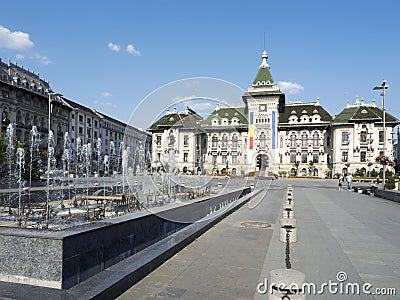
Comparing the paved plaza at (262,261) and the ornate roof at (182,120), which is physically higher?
the ornate roof at (182,120)

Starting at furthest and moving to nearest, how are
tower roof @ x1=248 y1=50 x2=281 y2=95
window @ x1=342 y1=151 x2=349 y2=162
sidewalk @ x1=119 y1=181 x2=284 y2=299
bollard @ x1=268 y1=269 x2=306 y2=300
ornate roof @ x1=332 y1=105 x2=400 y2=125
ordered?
tower roof @ x1=248 y1=50 x2=281 y2=95, window @ x1=342 y1=151 x2=349 y2=162, ornate roof @ x1=332 y1=105 x2=400 y2=125, sidewalk @ x1=119 y1=181 x2=284 y2=299, bollard @ x1=268 y1=269 x2=306 y2=300

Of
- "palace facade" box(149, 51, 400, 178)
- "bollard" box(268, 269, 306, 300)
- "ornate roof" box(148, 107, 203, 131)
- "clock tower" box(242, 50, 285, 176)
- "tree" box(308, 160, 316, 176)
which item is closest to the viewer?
"bollard" box(268, 269, 306, 300)

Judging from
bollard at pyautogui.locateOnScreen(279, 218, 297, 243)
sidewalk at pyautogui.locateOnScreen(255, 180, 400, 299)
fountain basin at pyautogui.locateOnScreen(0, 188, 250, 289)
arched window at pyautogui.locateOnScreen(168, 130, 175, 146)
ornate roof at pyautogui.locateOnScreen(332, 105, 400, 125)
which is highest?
ornate roof at pyautogui.locateOnScreen(332, 105, 400, 125)

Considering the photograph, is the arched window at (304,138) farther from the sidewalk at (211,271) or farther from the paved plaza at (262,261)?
the sidewalk at (211,271)

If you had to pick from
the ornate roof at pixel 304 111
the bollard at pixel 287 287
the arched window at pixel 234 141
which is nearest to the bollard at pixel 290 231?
the bollard at pixel 287 287

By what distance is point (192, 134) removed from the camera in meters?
11.4

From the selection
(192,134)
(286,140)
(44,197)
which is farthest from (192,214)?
(286,140)

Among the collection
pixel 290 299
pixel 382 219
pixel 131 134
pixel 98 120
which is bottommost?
pixel 382 219

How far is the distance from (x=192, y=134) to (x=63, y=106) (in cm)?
6701

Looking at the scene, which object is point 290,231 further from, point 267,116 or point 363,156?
point 363,156

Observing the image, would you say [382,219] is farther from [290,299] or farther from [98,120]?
[98,120]

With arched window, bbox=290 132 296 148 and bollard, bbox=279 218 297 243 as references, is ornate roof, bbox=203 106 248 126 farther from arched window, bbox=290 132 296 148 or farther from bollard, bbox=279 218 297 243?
arched window, bbox=290 132 296 148

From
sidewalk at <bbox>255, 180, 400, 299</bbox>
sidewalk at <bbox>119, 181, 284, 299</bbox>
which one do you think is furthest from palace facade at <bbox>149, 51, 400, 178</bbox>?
sidewalk at <bbox>119, 181, 284, 299</bbox>

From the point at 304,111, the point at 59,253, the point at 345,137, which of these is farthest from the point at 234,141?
the point at 304,111
